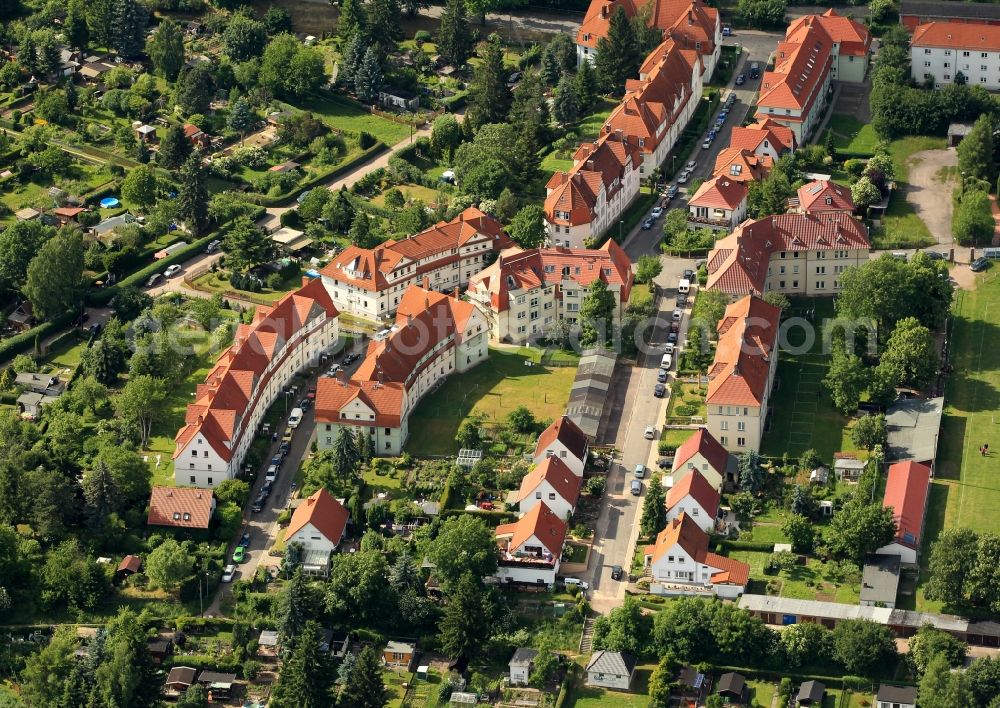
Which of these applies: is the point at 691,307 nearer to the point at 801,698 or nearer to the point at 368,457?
the point at 368,457

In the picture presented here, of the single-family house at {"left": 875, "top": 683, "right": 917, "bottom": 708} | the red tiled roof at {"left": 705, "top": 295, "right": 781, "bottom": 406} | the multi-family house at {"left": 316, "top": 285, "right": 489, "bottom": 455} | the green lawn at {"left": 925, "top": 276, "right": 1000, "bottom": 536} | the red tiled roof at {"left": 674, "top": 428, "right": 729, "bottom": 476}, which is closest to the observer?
the single-family house at {"left": 875, "top": 683, "right": 917, "bottom": 708}

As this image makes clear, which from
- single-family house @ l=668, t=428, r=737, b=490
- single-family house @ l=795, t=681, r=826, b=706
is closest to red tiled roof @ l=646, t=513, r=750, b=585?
single-family house @ l=668, t=428, r=737, b=490

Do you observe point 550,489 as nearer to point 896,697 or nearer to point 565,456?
point 565,456

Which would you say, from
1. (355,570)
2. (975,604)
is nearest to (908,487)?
(975,604)

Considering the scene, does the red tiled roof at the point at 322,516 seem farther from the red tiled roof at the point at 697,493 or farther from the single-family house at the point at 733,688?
the single-family house at the point at 733,688

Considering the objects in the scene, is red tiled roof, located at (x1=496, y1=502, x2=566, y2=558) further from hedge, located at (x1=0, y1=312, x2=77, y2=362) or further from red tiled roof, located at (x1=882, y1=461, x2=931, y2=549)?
hedge, located at (x1=0, y1=312, x2=77, y2=362)

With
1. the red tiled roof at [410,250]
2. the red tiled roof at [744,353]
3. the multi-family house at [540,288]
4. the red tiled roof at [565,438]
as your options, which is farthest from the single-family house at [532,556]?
the red tiled roof at [410,250]

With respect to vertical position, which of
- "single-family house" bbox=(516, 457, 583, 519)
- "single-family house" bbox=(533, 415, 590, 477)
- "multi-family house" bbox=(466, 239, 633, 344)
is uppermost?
"multi-family house" bbox=(466, 239, 633, 344)
